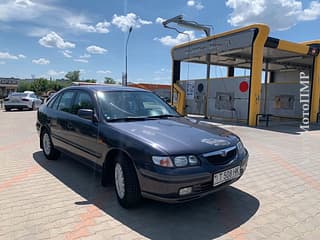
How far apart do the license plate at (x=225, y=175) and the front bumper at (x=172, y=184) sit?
2.0 inches

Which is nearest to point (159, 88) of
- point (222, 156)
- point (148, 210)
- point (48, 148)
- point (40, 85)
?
point (48, 148)

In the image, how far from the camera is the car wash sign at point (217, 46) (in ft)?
44.9

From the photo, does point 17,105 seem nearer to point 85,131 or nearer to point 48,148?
point 48,148

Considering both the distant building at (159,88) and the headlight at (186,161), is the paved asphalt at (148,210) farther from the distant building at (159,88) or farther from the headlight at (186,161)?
the distant building at (159,88)

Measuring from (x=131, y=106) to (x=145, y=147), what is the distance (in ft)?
4.78

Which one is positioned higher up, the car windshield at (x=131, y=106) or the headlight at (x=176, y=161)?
the car windshield at (x=131, y=106)

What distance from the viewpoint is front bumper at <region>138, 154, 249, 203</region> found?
122 inches

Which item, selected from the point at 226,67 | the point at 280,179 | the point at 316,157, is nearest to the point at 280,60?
the point at 226,67

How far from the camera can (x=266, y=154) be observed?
721cm

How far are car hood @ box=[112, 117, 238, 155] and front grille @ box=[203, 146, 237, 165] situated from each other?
2.1 inches

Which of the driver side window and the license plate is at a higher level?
the driver side window

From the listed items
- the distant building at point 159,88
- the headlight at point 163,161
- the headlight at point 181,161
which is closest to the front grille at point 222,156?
the headlight at point 181,161

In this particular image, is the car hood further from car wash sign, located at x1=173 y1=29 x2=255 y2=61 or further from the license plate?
car wash sign, located at x1=173 y1=29 x2=255 y2=61

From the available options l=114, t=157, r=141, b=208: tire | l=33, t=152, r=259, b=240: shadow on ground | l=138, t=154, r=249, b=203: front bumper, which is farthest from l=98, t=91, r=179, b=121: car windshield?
l=138, t=154, r=249, b=203: front bumper
